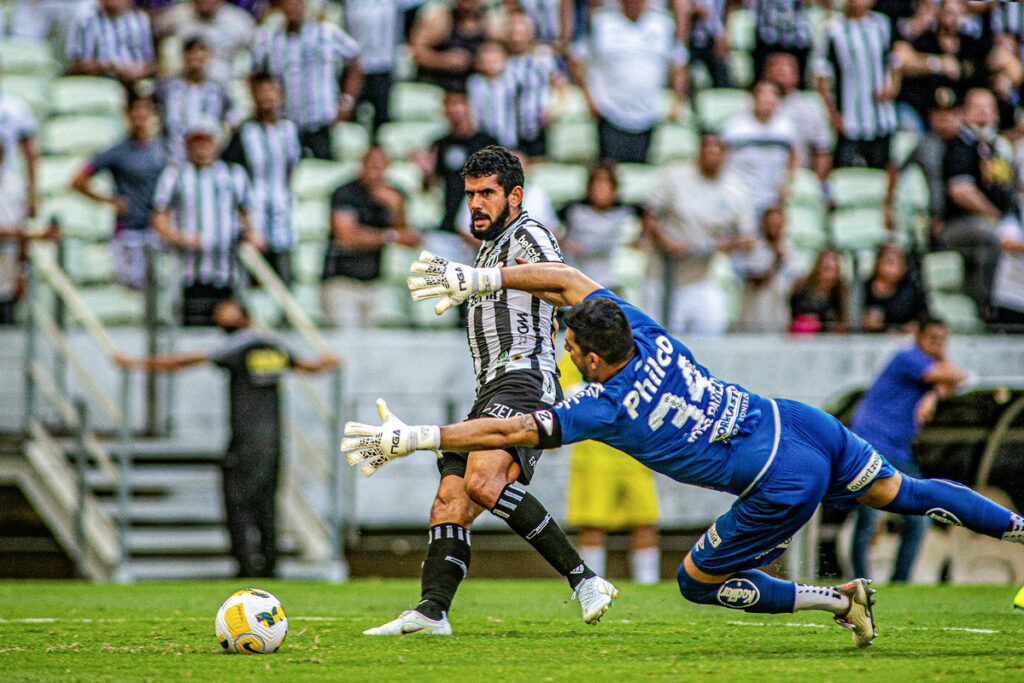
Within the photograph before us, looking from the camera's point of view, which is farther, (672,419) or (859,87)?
(859,87)

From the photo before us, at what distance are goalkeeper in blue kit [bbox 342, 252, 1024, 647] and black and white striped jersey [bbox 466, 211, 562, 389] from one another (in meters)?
0.71

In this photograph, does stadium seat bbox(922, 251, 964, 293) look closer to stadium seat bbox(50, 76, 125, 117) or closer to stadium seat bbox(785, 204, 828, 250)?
stadium seat bbox(785, 204, 828, 250)

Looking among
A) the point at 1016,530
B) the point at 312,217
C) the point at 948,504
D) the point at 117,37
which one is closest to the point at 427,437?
the point at 948,504

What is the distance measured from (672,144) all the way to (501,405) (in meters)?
9.93

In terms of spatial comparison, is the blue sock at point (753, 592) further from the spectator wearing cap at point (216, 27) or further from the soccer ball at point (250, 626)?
the spectator wearing cap at point (216, 27)

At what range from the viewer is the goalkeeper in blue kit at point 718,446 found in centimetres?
564

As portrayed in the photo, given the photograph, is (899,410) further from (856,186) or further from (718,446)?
(718,446)

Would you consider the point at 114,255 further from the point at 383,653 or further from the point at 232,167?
the point at 383,653

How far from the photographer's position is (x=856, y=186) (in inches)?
624

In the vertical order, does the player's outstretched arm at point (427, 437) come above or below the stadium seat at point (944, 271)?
above

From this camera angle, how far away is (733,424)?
586 centimetres

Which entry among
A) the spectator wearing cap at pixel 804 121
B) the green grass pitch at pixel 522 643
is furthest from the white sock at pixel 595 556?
the spectator wearing cap at pixel 804 121

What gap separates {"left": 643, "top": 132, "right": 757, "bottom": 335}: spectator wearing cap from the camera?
14.1 meters

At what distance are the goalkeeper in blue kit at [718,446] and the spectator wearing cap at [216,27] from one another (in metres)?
10.4
